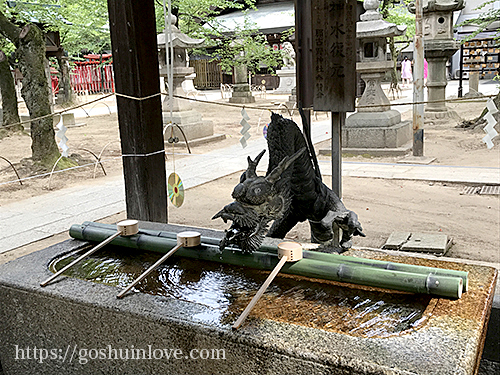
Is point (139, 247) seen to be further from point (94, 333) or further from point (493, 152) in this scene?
point (493, 152)

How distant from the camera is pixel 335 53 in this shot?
3.16 meters

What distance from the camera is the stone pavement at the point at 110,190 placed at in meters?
Result: 5.21

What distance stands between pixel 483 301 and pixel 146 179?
122 inches

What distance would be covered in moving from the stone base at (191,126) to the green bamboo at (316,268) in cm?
816

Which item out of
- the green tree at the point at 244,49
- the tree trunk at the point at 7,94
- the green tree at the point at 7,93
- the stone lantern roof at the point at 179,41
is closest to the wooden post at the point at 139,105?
the stone lantern roof at the point at 179,41

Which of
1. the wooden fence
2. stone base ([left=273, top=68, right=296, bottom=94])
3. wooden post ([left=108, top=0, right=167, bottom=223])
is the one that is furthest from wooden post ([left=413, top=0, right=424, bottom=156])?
the wooden fence

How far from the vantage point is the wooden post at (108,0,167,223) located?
397 centimetres

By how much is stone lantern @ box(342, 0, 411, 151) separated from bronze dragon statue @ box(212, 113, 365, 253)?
718cm

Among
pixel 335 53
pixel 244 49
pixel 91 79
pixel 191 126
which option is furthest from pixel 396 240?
pixel 91 79

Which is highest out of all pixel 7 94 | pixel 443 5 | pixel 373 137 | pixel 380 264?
pixel 443 5

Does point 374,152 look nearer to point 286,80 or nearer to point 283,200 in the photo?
point 283,200

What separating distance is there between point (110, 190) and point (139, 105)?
10.3ft

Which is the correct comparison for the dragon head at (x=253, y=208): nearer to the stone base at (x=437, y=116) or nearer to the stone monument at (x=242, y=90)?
the stone base at (x=437, y=116)

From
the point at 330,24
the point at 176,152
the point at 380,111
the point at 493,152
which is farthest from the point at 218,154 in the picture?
the point at 330,24
